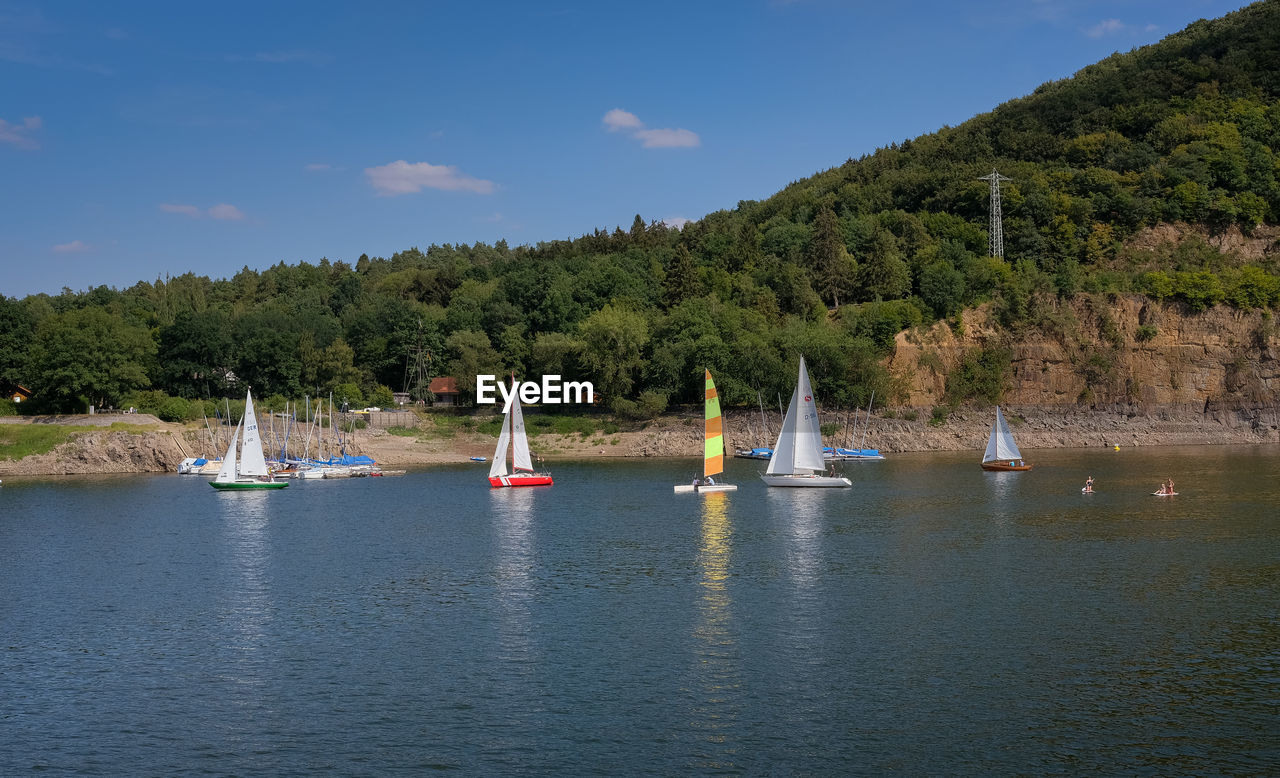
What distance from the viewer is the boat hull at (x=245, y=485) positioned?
89.3 metres

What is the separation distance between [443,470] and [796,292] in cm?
5716

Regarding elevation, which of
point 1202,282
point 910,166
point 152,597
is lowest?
point 152,597

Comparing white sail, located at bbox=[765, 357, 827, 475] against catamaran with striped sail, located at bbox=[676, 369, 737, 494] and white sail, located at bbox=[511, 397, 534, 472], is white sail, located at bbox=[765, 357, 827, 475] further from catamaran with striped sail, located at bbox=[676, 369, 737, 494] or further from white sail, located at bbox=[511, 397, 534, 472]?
white sail, located at bbox=[511, 397, 534, 472]

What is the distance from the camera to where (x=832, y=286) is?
144 m

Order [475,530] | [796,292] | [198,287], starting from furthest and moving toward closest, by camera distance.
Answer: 1. [198,287]
2. [796,292]
3. [475,530]

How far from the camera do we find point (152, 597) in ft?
148

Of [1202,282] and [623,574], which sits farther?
[1202,282]

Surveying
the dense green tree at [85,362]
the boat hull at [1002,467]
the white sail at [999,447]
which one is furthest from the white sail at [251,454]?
the white sail at [999,447]

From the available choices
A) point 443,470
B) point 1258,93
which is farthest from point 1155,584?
point 1258,93

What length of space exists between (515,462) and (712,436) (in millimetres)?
17820

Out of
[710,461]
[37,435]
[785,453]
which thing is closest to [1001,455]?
[785,453]

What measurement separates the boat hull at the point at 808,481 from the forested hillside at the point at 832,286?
130 ft

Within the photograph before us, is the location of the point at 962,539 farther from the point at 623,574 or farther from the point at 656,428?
the point at 656,428

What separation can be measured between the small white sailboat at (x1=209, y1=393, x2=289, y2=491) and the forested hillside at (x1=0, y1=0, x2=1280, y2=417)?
3309 cm
